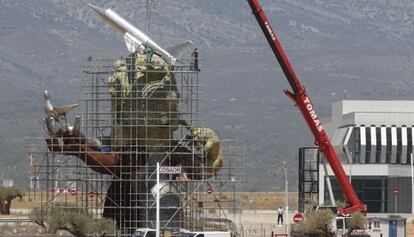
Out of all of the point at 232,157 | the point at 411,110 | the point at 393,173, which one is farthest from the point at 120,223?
the point at 411,110

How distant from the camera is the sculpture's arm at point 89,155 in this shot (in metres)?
84.9

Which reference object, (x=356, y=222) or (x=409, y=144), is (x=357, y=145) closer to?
(x=409, y=144)

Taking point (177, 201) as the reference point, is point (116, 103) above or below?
above

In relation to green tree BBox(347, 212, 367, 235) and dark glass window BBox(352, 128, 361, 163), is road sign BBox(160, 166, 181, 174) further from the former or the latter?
dark glass window BBox(352, 128, 361, 163)

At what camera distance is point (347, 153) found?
462 ft

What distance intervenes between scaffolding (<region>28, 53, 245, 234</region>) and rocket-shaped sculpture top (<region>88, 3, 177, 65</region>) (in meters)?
0.61

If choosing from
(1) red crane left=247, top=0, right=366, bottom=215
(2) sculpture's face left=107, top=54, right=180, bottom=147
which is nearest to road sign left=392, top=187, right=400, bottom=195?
(1) red crane left=247, top=0, right=366, bottom=215

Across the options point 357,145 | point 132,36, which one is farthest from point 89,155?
point 357,145

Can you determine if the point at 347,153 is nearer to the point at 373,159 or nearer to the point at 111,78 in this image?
the point at 373,159

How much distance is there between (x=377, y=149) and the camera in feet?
475

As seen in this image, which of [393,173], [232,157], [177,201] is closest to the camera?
[177,201]

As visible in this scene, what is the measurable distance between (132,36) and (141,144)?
24.1 feet

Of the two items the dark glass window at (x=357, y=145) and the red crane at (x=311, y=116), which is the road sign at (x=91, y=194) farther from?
the dark glass window at (x=357, y=145)

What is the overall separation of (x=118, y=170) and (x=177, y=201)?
11.7ft
